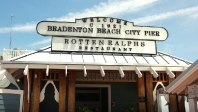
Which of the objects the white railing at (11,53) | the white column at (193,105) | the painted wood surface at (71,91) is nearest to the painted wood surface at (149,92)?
the painted wood surface at (71,91)

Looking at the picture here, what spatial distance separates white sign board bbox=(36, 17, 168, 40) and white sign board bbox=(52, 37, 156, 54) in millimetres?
213

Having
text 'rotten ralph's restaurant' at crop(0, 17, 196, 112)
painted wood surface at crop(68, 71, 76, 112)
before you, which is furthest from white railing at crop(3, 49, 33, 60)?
painted wood surface at crop(68, 71, 76, 112)

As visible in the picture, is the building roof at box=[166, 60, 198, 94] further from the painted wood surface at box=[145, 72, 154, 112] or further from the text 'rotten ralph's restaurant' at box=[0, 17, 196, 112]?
the painted wood surface at box=[145, 72, 154, 112]

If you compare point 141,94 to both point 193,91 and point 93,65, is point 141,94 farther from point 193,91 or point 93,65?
point 193,91

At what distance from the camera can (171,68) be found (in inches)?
394

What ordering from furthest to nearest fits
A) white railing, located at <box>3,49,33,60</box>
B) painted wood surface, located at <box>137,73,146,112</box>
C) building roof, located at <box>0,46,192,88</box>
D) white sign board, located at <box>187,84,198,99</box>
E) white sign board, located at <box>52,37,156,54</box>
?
white railing, located at <box>3,49,33,60</box> < white sign board, located at <box>52,37,156,54</box> < painted wood surface, located at <box>137,73,146,112</box> < building roof, located at <box>0,46,192,88</box> < white sign board, located at <box>187,84,198,99</box>

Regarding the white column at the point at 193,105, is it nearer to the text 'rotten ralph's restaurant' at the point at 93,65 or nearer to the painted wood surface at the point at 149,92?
the text 'rotten ralph's restaurant' at the point at 93,65

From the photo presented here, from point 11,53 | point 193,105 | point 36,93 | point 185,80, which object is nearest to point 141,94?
point 193,105

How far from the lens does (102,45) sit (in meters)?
10.9

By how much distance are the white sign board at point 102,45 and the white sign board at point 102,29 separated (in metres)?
0.21

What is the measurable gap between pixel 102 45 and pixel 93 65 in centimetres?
165

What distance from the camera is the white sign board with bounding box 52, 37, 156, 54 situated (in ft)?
34.8

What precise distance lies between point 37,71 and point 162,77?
18.4ft

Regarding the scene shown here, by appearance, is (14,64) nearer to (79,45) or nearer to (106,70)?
(79,45)
